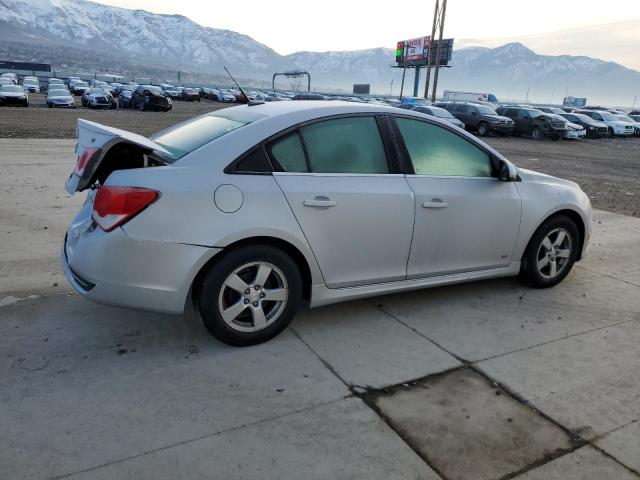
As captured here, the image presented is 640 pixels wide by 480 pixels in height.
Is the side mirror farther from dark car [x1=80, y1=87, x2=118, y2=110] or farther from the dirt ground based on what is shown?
dark car [x1=80, y1=87, x2=118, y2=110]

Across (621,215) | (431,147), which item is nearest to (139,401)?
(431,147)

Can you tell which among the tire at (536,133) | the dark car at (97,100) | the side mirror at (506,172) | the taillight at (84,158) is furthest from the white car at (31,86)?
the side mirror at (506,172)

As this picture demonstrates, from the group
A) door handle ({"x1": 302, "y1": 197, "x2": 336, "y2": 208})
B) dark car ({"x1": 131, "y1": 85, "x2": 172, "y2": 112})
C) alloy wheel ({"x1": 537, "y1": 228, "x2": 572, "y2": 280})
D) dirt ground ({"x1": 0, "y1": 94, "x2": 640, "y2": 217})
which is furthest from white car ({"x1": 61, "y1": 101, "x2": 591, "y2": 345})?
dark car ({"x1": 131, "y1": 85, "x2": 172, "y2": 112})

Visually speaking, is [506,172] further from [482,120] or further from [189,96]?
[189,96]

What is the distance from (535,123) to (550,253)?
86.1 ft

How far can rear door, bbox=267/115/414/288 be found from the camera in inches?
138

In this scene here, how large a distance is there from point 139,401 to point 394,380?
1.44 m

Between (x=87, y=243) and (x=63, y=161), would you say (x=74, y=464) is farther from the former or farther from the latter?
(x=63, y=161)

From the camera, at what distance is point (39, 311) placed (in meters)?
3.91

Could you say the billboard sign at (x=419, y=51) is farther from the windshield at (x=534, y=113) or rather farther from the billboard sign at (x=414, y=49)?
the windshield at (x=534, y=113)

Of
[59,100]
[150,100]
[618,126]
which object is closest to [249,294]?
[150,100]

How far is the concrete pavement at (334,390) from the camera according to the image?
2.51 m

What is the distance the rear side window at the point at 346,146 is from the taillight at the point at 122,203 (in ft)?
3.56

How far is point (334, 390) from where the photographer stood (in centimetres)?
308
